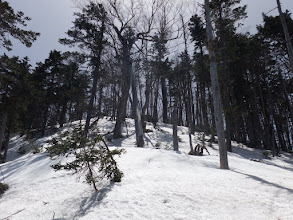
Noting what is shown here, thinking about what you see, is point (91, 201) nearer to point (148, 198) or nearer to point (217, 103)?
point (148, 198)

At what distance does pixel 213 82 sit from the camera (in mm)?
5316

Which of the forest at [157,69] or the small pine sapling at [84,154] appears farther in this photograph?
the forest at [157,69]

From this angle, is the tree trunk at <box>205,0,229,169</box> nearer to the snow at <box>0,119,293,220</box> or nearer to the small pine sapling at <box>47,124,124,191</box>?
the snow at <box>0,119,293,220</box>

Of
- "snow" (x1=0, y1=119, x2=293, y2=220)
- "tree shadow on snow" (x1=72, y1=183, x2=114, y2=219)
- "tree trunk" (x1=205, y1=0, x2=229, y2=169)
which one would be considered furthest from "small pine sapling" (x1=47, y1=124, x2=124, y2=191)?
"tree trunk" (x1=205, y1=0, x2=229, y2=169)

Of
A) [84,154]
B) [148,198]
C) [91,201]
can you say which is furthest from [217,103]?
[91,201]

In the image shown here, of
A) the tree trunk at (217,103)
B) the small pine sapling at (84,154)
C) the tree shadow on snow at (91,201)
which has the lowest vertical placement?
the tree shadow on snow at (91,201)

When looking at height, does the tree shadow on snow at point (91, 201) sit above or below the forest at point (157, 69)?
below

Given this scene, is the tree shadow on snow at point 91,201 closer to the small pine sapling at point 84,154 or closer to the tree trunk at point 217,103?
the small pine sapling at point 84,154

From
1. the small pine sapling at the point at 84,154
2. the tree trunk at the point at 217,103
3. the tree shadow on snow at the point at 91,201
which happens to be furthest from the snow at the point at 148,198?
the tree trunk at the point at 217,103

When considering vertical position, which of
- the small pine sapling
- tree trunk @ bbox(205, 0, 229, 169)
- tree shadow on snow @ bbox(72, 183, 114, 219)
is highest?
tree trunk @ bbox(205, 0, 229, 169)

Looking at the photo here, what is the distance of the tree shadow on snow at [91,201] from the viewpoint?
7.36 ft

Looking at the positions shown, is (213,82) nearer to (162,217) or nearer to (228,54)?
(162,217)

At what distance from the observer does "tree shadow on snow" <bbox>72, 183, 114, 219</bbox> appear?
7.36 feet

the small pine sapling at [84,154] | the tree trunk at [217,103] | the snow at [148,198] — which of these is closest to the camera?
the snow at [148,198]
